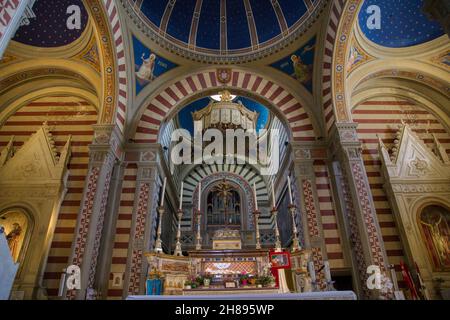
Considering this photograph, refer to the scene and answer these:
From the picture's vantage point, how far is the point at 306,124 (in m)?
11.0

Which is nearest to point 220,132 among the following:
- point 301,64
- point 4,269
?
point 301,64

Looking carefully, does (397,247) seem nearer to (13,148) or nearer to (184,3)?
(184,3)

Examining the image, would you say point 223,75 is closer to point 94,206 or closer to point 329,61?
point 329,61

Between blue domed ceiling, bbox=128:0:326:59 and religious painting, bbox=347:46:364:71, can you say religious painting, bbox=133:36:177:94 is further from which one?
religious painting, bbox=347:46:364:71

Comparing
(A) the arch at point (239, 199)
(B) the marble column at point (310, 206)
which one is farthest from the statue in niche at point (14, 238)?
(B) the marble column at point (310, 206)

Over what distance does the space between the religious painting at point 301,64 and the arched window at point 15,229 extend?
1081 centimetres

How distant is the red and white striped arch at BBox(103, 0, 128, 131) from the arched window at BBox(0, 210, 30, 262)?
14.7 feet

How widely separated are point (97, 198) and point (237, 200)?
10393 millimetres

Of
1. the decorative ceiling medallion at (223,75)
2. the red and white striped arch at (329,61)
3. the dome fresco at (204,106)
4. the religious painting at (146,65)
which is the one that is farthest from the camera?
the dome fresco at (204,106)

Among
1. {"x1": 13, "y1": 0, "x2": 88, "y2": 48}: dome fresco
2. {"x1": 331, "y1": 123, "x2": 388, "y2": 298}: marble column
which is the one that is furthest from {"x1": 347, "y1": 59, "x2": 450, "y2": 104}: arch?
{"x1": 13, "y1": 0, "x2": 88, "y2": 48}: dome fresco

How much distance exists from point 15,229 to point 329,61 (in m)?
12.1

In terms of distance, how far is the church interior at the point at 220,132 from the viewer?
796 centimetres

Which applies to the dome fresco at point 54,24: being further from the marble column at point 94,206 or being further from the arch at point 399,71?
the arch at point 399,71

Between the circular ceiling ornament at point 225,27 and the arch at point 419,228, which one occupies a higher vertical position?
the circular ceiling ornament at point 225,27
